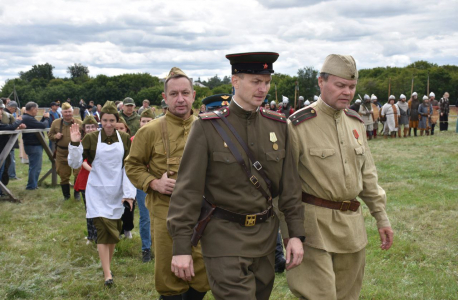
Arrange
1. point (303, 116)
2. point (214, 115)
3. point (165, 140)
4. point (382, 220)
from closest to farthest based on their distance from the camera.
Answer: point (214, 115), point (303, 116), point (382, 220), point (165, 140)

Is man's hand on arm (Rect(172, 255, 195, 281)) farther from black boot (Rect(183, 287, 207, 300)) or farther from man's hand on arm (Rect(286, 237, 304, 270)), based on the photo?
black boot (Rect(183, 287, 207, 300))

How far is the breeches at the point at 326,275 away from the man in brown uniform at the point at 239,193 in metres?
0.35

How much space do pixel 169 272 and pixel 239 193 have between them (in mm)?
1506

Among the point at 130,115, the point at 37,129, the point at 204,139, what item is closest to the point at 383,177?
the point at 130,115

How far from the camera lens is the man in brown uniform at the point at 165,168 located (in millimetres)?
4242

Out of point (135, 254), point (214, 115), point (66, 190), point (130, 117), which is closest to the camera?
point (214, 115)

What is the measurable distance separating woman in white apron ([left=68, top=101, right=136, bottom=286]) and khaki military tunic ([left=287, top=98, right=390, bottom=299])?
262 cm

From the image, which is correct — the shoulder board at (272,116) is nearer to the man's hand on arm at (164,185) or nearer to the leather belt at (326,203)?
the leather belt at (326,203)

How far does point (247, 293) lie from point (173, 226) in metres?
0.59

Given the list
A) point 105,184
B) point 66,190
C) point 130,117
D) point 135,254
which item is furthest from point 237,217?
point 66,190

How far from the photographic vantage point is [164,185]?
4219 millimetres

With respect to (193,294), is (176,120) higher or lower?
higher

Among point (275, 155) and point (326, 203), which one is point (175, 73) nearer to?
point (275, 155)

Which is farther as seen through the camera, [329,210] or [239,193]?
[329,210]
